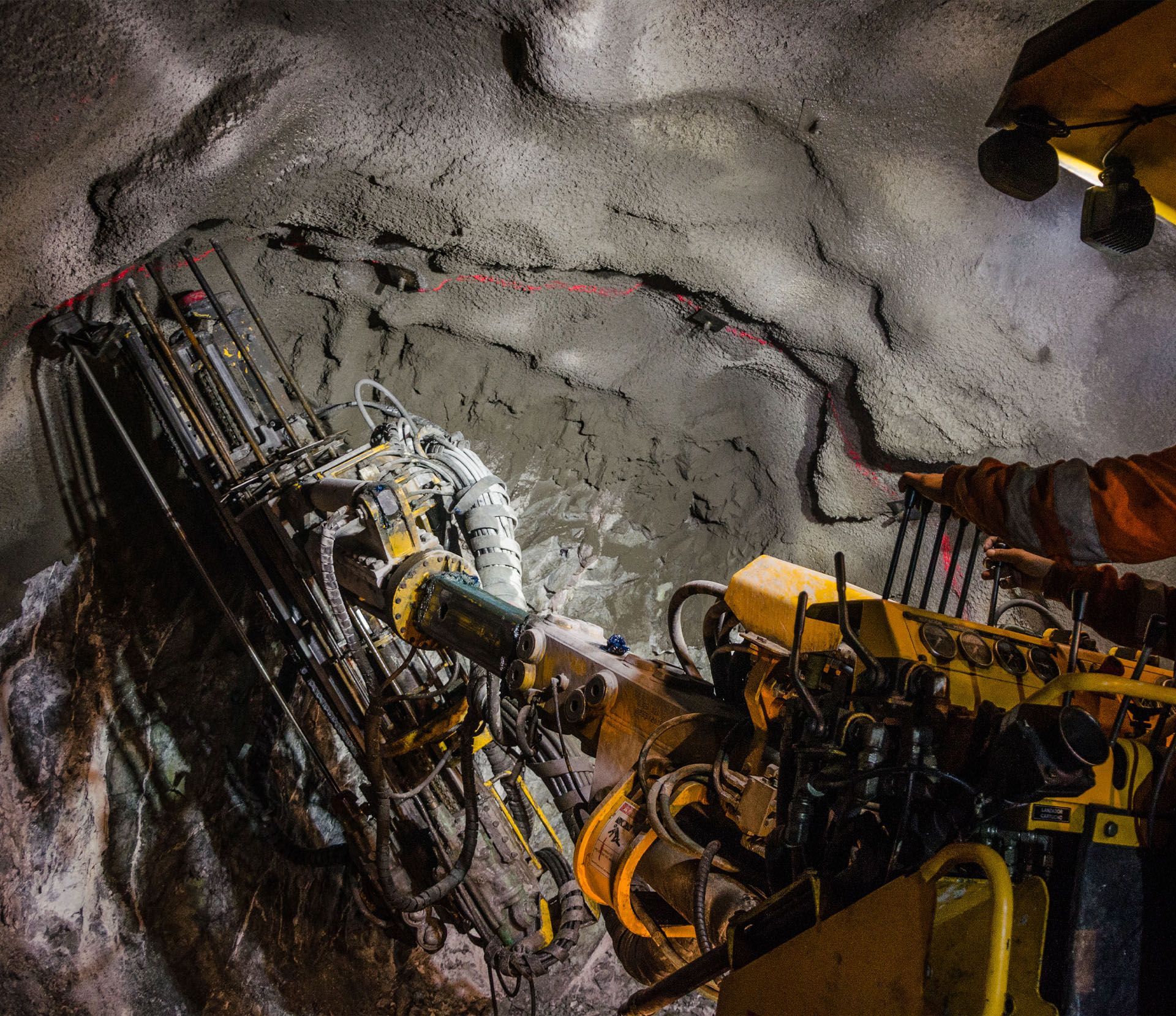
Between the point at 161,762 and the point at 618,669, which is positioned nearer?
the point at 618,669

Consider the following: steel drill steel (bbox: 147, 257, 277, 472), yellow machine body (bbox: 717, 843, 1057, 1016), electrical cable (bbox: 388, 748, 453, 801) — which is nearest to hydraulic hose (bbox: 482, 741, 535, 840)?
electrical cable (bbox: 388, 748, 453, 801)

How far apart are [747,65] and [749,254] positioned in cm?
115

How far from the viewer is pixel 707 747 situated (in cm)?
210

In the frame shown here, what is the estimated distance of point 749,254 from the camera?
13.9ft

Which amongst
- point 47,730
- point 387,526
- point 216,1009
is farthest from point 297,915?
point 387,526

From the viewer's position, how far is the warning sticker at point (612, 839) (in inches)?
80.9

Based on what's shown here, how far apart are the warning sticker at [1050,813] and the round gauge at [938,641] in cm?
38

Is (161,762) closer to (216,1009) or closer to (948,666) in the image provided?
(216,1009)

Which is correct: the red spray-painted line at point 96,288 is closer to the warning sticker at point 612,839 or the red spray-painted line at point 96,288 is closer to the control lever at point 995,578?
the warning sticker at point 612,839

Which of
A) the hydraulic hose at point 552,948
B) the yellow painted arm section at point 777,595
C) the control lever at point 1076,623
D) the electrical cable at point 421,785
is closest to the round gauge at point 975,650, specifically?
the control lever at point 1076,623

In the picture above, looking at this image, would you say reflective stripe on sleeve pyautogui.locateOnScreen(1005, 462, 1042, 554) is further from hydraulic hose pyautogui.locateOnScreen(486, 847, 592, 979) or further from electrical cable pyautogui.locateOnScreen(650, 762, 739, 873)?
hydraulic hose pyautogui.locateOnScreen(486, 847, 592, 979)

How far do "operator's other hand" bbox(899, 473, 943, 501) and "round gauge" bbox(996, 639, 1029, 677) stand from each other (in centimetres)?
51

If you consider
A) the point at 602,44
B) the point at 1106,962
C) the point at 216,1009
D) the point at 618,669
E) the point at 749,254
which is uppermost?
the point at 602,44

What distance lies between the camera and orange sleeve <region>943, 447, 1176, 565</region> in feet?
6.03
